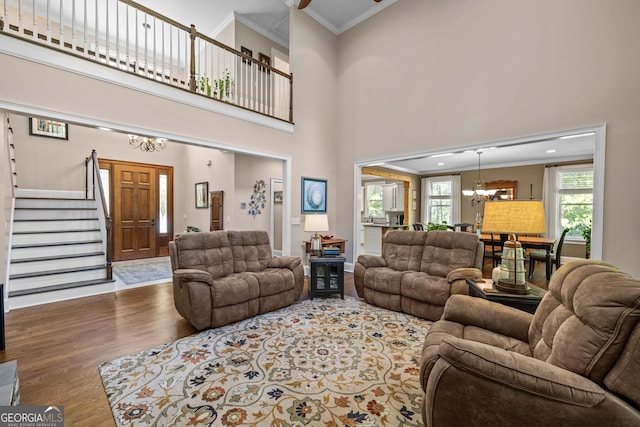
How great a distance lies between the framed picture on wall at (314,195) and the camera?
18.2 ft

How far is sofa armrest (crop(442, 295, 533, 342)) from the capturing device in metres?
1.75

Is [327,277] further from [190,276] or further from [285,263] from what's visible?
[190,276]

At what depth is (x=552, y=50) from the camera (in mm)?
3588

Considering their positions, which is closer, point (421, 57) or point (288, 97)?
point (421, 57)

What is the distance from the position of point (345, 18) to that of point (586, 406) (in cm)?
682

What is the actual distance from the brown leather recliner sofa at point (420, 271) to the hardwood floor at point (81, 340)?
2244 millimetres

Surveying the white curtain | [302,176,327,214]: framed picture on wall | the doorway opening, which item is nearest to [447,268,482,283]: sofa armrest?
[302,176,327,214]: framed picture on wall

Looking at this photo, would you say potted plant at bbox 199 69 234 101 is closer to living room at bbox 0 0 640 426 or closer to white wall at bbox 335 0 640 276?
living room at bbox 0 0 640 426

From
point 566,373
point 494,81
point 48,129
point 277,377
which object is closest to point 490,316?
point 566,373

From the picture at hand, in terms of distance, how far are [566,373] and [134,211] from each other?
812 centimetres

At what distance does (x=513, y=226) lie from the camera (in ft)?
6.43

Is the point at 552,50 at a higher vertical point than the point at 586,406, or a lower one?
higher

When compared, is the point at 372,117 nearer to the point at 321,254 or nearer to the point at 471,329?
the point at 321,254

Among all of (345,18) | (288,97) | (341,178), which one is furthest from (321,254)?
(345,18)
